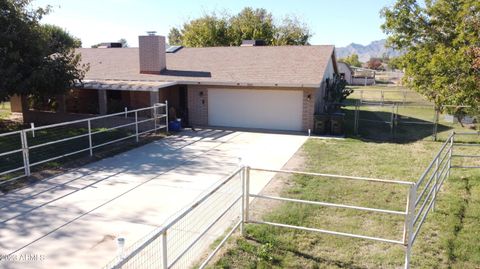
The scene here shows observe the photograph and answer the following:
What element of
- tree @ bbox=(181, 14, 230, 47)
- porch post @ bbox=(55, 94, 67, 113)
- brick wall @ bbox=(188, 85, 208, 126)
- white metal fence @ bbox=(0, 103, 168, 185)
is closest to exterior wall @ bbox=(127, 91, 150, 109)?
white metal fence @ bbox=(0, 103, 168, 185)

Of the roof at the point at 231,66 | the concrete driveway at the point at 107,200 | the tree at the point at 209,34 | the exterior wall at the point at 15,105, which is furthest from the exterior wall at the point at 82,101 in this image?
the tree at the point at 209,34

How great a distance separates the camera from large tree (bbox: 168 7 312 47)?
37.8m

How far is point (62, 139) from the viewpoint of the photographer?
12781mm

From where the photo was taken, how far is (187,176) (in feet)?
33.5

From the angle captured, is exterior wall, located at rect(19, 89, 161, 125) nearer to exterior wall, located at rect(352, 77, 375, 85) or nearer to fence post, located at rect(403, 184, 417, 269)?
fence post, located at rect(403, 184, 417, 269)

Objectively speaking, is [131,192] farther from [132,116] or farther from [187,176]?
[132,116]

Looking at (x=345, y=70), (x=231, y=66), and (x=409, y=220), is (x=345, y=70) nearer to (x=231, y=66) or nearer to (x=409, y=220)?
(x=231, y=66)

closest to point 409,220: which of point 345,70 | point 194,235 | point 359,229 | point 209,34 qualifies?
point 359,229

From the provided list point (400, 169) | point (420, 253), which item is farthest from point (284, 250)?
point (400, 169)

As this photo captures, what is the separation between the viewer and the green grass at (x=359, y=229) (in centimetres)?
589

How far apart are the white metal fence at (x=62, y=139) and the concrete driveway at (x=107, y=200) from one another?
918 millimetres

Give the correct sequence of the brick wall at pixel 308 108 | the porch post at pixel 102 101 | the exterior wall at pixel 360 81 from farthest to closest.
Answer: the exterior wall at pixel 360 81 < the porch post at pixel 102 101 < the brick wall at pixel 308 108

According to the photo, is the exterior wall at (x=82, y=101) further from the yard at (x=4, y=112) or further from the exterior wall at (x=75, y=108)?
the yard at (x=4, y=112)

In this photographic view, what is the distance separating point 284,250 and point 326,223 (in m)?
1.40
